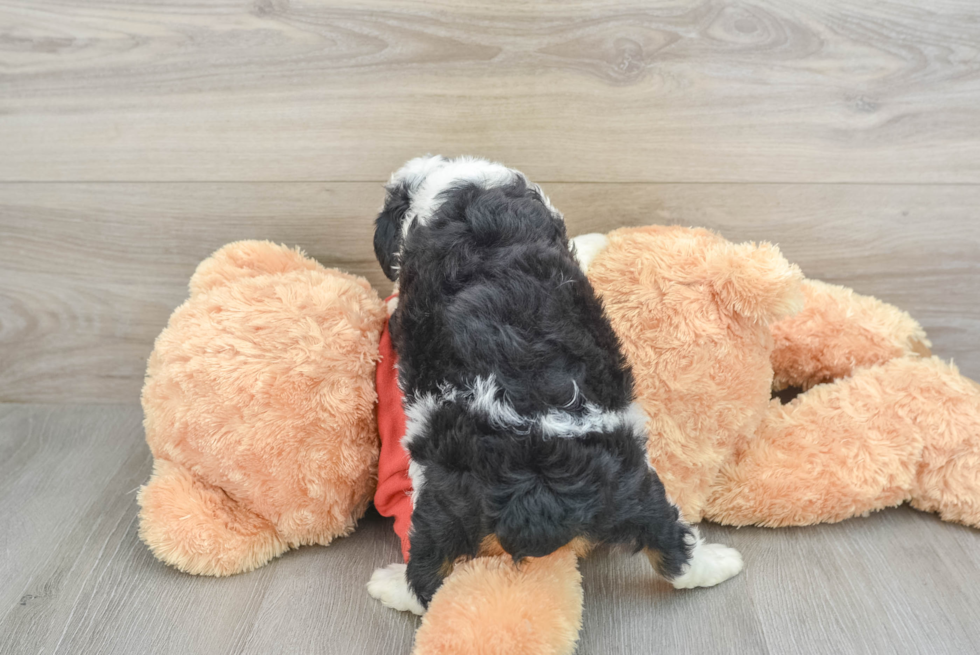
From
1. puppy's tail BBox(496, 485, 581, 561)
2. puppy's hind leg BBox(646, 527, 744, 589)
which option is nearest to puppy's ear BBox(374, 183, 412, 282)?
puppy's tail BBox(496, 485, 581, 561)

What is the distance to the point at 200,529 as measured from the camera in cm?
85

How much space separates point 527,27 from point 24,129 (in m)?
0.80

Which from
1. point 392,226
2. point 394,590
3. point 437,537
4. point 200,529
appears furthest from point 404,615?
point 392,226

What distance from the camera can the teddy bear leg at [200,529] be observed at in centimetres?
84

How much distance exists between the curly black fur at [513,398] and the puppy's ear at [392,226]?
98 mm

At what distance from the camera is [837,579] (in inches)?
32.1

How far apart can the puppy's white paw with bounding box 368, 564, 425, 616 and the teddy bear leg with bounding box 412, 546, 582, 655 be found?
86 millimetres

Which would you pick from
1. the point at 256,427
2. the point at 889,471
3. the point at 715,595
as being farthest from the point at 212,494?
the point at 889,471

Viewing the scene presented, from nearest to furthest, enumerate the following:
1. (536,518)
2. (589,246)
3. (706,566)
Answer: (536,518) → (706,566) → (589,246)

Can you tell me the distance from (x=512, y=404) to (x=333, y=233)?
1.85 feet

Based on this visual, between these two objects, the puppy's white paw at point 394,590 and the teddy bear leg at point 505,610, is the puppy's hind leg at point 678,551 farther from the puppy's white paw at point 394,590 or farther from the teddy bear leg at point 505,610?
the puppy's white paw at point 394,590

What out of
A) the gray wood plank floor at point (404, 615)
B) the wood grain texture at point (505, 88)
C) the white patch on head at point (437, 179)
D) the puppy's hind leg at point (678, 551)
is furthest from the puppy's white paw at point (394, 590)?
the wood grain texture at point (505, 88)

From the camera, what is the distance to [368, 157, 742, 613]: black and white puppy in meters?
0.64

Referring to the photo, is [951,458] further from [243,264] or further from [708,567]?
[243,264]
